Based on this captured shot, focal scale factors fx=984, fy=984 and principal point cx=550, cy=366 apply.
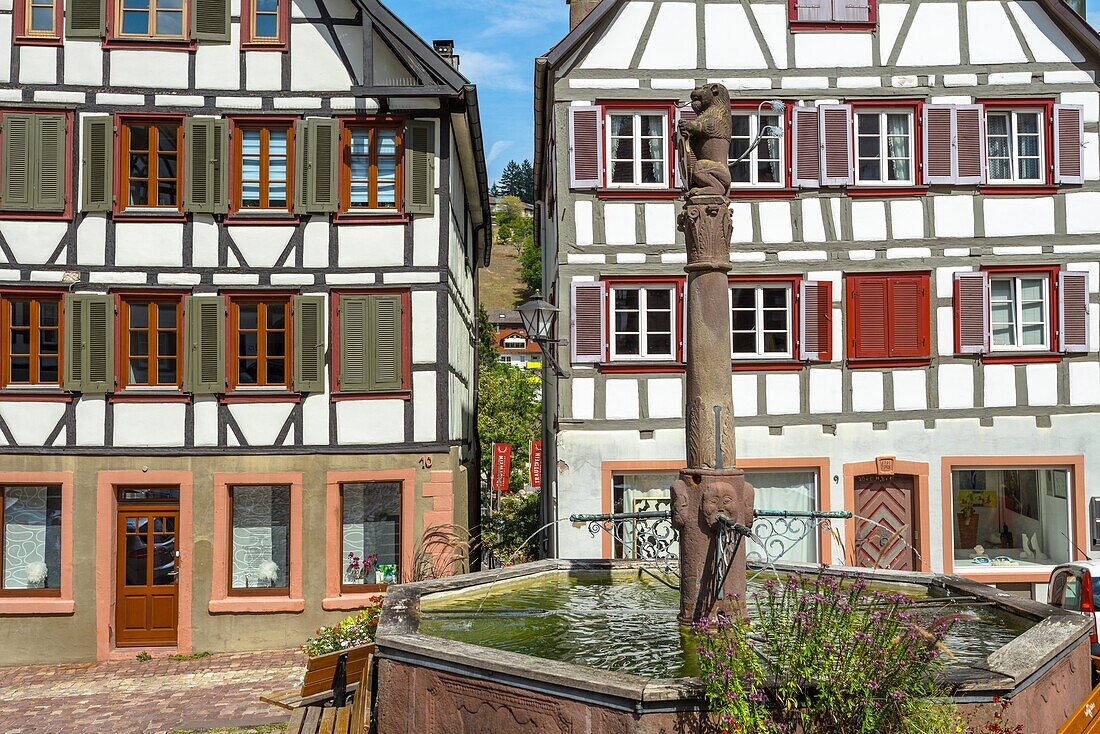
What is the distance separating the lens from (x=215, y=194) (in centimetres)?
1491

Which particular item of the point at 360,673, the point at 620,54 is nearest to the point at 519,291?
the point at 620,54

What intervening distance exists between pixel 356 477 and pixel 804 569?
7357 millimetres

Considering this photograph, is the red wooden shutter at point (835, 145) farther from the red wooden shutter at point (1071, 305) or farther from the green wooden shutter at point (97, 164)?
the green wooden shutter at point (97, 164)

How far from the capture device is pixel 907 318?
50.7ft

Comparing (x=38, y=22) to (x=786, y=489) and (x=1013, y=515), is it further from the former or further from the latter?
(x=1013, y=515)

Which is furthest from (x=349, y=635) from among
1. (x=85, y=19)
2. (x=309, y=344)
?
(x=85, y=19)

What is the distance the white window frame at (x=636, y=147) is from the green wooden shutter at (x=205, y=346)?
6.27m

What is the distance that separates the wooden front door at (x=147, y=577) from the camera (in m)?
14.8

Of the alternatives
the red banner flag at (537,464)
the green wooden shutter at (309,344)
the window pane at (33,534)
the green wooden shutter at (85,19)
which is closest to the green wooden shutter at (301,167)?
the green wooden shutter at (309,344)

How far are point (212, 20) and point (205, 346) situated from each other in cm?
497

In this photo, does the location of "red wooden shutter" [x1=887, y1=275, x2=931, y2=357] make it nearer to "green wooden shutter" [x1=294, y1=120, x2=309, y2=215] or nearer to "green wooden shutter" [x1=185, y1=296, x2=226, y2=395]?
"green wooden shutter" [x1=294, y1=120, x2=309, y2=215]

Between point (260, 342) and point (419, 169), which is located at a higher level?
point (419, 169)

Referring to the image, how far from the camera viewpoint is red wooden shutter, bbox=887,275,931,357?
50.7 feet

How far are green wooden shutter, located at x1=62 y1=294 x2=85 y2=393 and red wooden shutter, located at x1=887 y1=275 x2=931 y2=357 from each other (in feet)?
40.4
